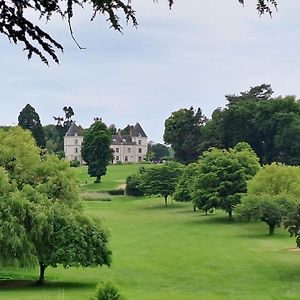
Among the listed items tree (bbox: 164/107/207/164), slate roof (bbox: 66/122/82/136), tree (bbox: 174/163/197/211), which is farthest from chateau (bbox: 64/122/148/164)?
tree (bbox: 174/163/197/211)

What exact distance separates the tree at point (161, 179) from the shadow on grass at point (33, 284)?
165ft

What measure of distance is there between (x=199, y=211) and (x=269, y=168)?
19.2m

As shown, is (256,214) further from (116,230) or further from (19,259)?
(19,259)

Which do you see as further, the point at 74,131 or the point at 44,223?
the point at 74,131

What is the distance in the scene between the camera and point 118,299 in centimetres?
2028

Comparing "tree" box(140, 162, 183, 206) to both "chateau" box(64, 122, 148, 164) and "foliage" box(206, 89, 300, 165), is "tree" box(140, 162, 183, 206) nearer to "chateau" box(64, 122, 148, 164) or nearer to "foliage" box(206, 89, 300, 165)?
"foliage" box(206, 89, 300, 165)

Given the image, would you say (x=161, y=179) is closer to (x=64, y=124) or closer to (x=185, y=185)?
(x=185, y=185)

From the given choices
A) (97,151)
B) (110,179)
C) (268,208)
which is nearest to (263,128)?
(97,151)

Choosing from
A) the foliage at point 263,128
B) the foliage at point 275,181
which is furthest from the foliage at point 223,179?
the foliage at point 263,128

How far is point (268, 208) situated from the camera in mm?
54156

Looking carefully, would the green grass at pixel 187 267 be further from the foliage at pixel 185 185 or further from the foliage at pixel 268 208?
the foliage at pixel 185 185

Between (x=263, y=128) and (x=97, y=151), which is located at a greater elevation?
(x=263, y=128)

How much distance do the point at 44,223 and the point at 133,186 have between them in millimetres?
64893

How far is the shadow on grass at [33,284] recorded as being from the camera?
33.3 meters
